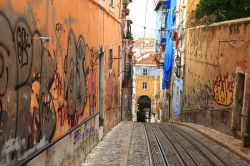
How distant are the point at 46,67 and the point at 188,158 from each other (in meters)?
5.97

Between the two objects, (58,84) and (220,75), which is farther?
(220,75)

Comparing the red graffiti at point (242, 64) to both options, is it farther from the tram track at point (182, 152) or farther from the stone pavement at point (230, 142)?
the tram track at point (182, 152)

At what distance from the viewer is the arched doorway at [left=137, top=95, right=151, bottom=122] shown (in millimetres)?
70531

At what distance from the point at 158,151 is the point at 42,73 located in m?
6.65

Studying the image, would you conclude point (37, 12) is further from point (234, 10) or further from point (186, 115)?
point (186, 115)

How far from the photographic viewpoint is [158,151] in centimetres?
1261

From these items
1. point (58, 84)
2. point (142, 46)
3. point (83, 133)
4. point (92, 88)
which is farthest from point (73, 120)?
point (142, 46)

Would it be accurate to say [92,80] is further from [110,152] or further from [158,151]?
[158,151]

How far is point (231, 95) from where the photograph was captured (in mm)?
15891

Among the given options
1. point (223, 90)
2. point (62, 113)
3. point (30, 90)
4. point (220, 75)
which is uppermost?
point (220, 75)

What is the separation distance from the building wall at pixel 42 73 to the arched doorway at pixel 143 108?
59.1 metres

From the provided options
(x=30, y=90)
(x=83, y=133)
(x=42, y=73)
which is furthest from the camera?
(x=83, y=133)

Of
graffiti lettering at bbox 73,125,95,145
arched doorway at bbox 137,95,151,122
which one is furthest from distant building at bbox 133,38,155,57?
graffiti lettering at bbox 73,125,95,145

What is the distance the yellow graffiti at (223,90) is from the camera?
16062mm
